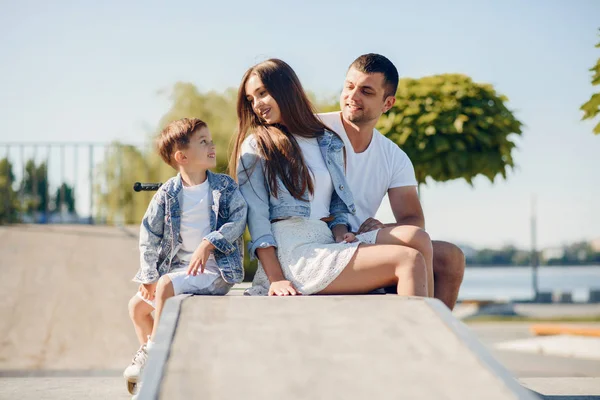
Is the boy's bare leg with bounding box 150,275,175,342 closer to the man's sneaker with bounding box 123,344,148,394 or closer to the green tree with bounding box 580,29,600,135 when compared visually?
the man's sneaker with bounding box 123,344,148,394

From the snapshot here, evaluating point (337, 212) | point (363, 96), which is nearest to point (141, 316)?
point (337, 212)

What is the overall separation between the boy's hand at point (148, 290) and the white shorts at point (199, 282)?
12 cm

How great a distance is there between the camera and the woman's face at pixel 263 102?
3.24 metres

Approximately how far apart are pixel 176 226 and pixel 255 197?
0.36m

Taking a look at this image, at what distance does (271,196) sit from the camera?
→ 10.2ft

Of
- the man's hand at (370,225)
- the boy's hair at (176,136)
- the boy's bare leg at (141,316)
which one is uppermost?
the boy's hair at (176,136)

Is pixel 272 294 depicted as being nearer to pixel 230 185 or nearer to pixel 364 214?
pixel 230 185

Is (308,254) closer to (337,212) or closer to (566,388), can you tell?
(337,212)

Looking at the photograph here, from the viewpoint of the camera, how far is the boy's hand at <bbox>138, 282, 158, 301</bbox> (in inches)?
123

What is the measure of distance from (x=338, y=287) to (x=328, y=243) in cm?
25

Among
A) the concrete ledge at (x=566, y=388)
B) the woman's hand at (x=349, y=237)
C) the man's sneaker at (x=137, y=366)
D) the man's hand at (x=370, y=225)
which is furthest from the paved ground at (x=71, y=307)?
the woman's hand at (x=349, y=237)

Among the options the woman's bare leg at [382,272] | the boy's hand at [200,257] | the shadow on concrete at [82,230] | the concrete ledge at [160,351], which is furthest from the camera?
the shadow on concrete at [82,230]

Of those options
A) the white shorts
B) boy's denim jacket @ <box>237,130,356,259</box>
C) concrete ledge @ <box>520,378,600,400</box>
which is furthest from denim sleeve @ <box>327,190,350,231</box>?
concrete ledge @ <box>520,378,600,400</box>

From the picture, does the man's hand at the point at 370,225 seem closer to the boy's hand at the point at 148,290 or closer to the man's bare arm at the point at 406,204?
the man's bare arm at the point at 406,204
